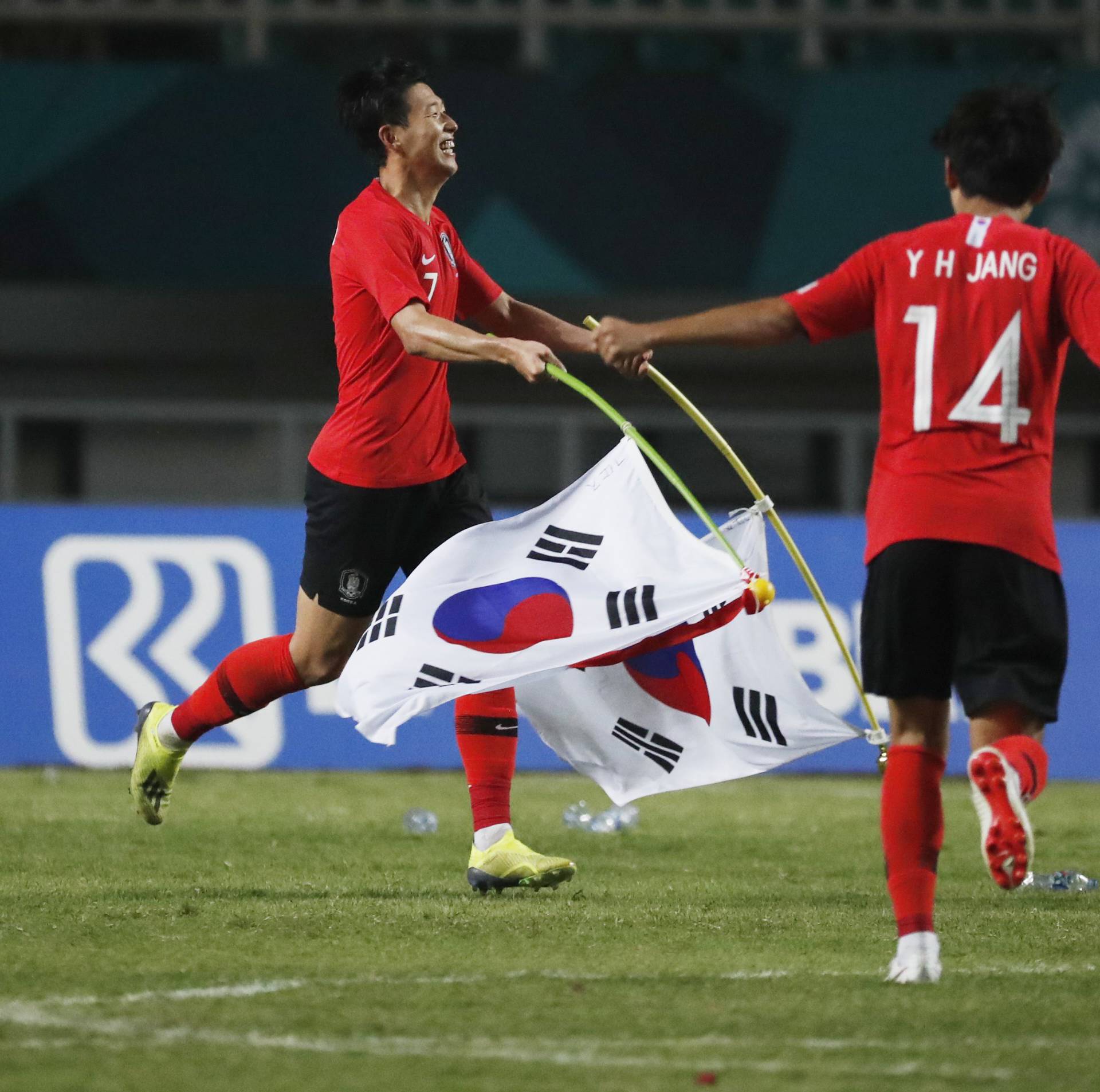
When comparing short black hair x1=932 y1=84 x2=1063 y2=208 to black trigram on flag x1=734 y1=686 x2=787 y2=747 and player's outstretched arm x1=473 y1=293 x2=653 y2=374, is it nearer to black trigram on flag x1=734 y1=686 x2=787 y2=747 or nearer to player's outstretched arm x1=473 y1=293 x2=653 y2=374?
black trigram on flag x1=734 y1=686 x2=787 y2=747

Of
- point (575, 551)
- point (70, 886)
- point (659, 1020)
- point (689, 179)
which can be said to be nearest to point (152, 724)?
point (70, 886)

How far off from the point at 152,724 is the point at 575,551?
1.49 meters

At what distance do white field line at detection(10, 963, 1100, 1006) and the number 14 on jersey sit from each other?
1.15 m

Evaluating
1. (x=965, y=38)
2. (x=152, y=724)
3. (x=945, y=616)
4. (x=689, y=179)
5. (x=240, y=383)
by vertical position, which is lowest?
(x=152, y=724)

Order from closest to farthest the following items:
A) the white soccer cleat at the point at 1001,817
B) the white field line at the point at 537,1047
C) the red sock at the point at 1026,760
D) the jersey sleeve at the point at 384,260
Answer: the white field line at the point at 537,1047, the white soccer cleat at the point at 1001,817, the red sock at the point at 1026,760, the jersey sleeve at the point at 384,260

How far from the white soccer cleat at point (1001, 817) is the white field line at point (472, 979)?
0.50m

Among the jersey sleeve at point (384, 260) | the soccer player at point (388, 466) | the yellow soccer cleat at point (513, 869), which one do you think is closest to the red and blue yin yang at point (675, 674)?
the soccer player at point (388, 466)

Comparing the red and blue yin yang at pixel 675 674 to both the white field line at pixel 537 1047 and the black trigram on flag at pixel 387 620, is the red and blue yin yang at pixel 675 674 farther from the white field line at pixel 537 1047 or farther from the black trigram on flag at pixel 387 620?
the white field line at pixel 537 1047

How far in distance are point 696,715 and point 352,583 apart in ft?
3.35

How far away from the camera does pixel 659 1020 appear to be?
3.68 meters

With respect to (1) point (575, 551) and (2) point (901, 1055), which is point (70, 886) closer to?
(1) point (575, 551)

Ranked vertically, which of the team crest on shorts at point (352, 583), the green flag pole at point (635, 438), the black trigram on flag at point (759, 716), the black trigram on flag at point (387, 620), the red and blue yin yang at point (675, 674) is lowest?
the black trigram on flag at point (759, 716)

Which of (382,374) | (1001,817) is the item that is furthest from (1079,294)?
(382,374)

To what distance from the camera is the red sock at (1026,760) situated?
152 inches
